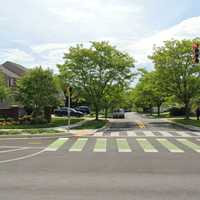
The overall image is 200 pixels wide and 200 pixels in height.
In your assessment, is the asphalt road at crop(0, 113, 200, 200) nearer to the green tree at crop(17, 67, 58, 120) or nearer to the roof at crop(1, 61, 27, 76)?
the green tree at crop(17, 67, 58, 120)

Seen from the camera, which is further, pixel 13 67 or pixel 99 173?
pixel 13 67

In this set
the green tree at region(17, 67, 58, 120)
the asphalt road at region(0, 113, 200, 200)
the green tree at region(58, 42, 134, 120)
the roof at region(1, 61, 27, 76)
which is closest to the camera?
the asphalt road at region(0, 113, 200, 200)

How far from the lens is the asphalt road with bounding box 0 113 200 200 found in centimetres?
936

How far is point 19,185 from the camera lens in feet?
33.7

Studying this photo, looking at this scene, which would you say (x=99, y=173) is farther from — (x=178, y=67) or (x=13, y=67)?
(x=13, y=67)

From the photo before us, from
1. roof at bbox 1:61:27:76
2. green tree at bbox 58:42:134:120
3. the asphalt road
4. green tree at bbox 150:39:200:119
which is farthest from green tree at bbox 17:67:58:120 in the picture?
roof at bbox 1:61:27:76

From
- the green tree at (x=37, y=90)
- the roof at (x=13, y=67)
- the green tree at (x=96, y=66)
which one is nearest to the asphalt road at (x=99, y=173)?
the green tree at (x=37, y=90)

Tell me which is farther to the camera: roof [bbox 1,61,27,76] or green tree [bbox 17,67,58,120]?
roof [bbox 1,61,27,76]

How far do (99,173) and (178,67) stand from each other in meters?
38.6

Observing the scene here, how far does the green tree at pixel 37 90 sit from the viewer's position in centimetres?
3922

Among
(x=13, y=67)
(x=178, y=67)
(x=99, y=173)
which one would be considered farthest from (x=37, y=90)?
(x=13, y=67)

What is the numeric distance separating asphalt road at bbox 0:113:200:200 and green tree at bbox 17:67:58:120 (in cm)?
2000

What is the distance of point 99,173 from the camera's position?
12.1 m

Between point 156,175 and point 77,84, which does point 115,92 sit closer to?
point 77,84
